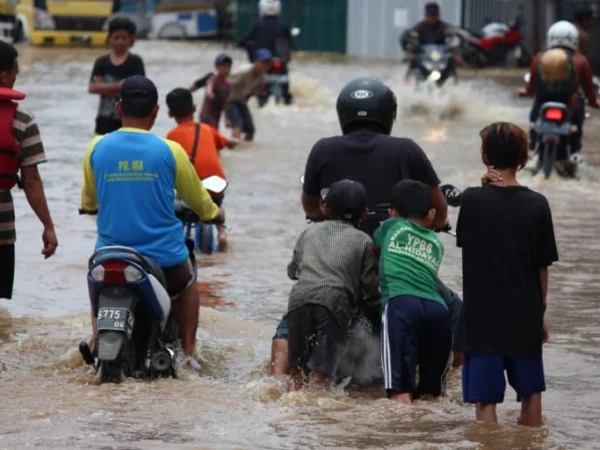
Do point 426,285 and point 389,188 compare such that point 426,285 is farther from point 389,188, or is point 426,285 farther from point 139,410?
point 139,410

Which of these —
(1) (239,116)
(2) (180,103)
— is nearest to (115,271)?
(2) (180,103)

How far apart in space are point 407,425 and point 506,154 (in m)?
1.30

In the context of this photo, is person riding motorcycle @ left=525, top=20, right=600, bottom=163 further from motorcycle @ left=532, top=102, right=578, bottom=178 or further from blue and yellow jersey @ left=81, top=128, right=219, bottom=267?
blue and yellow jersey @ left=81, top=128, right=219, bottom=267

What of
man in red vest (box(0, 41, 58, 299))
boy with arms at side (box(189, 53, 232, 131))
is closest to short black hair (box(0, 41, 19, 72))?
man in red vest (box(0, 41, 58, 299))

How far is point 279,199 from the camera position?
15.1 m

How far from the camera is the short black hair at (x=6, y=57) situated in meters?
8.19

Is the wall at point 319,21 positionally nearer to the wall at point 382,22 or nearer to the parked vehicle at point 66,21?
the wall at point 382,22

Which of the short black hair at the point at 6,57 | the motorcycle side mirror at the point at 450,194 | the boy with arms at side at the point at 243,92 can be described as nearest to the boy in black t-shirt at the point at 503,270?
the motorcycle side mirror at the point at 450,194

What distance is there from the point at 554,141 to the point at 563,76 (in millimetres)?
665

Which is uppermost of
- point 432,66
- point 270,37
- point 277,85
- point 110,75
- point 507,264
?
point 507,264

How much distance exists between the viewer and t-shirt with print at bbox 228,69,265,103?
1916cm

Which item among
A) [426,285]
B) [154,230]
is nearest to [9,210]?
[154,230]

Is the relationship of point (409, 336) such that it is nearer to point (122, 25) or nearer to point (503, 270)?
point (503, 270)

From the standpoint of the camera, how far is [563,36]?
15.8 metres
